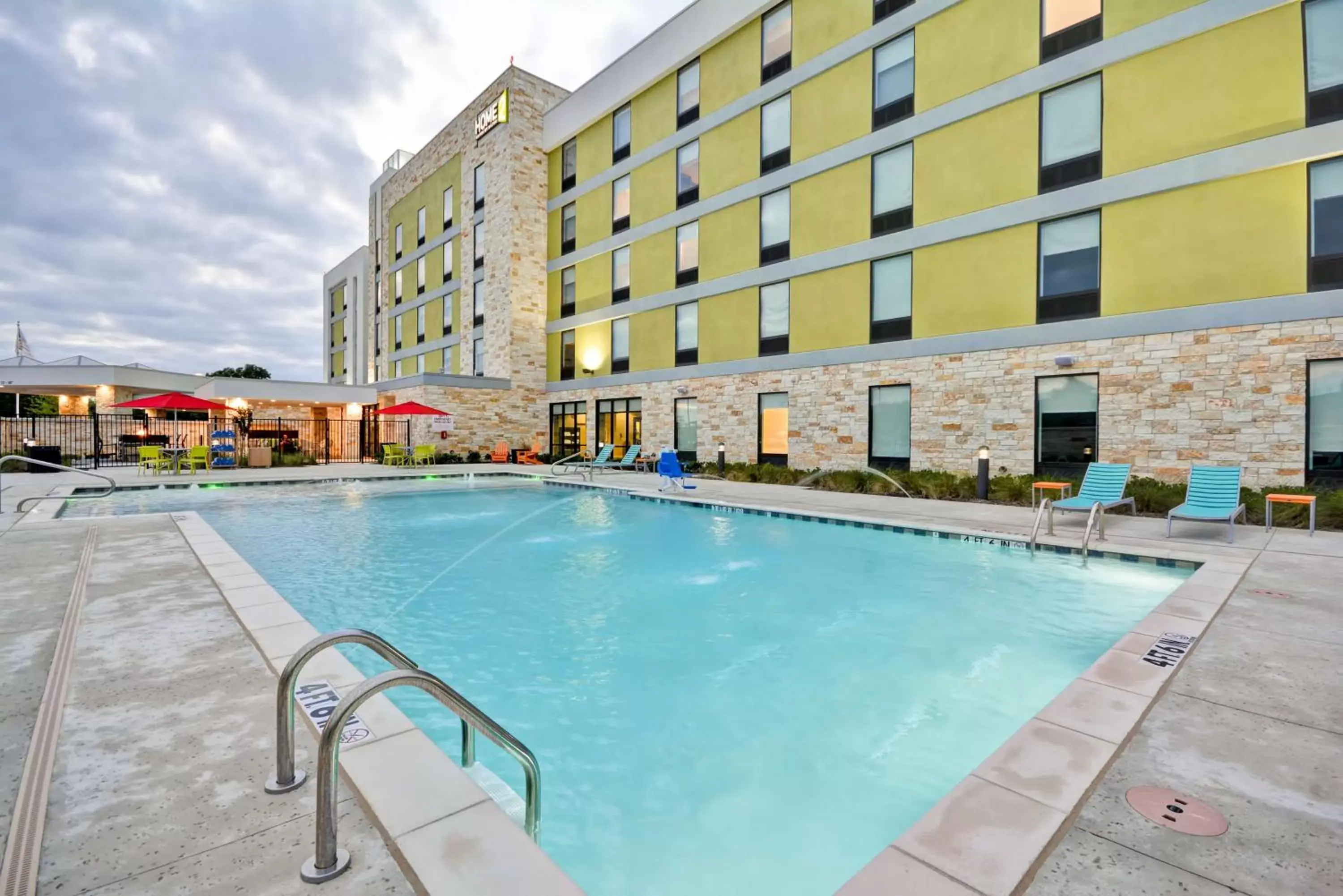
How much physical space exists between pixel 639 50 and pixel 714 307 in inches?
421

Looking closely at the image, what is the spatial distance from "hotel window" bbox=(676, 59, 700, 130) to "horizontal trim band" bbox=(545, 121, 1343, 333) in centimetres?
615

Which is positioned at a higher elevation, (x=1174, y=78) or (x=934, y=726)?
(x=1174, y=78)

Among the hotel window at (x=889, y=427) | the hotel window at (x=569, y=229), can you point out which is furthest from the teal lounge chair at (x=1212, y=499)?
the hotel window at (x=569, y=229)

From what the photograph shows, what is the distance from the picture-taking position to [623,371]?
74.4ft

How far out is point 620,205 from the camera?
23.0m

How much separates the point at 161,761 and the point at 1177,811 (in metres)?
3.88

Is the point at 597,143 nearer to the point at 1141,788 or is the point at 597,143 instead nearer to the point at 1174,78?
the point at 1174,78

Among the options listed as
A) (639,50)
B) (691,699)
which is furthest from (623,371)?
(691,699)

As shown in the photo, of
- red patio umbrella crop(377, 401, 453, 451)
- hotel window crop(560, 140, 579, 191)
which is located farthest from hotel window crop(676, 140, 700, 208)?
red patio umbrella crop(377, 401, 453, 451)

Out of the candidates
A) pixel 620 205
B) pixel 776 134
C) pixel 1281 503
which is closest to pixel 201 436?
pixel 620 205

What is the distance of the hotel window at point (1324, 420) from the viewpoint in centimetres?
935

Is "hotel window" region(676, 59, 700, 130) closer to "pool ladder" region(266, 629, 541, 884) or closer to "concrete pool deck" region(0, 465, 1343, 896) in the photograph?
"concrete pool deck" region(0, 465, 1343, 896)

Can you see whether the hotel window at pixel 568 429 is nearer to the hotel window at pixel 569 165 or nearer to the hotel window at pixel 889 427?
the hotel window at pixel 569 165

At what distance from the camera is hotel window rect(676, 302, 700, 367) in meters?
19.9
